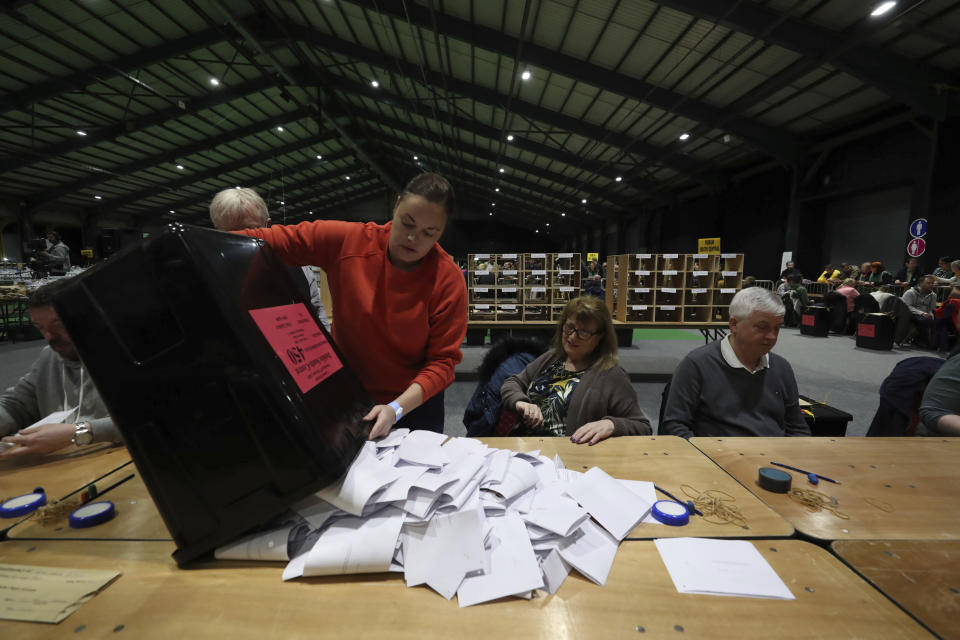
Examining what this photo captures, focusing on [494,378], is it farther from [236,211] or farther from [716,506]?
[236,211]

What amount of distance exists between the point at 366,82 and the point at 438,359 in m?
12.2

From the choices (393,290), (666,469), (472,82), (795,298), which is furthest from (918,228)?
(393,290)

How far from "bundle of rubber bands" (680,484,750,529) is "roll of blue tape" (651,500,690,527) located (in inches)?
2.0

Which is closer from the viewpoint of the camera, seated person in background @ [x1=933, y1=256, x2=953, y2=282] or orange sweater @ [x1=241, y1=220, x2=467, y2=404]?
orange sweater @ [x1=241, y1=220, x2=467, y2=404]

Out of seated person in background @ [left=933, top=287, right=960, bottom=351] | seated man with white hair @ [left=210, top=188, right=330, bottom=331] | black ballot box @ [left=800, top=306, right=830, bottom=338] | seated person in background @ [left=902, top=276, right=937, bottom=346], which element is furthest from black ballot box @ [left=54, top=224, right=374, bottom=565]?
black ballot box @ [left=800, top=306, right=830, bottom=338]

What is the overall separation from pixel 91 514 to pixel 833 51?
840 centimetres

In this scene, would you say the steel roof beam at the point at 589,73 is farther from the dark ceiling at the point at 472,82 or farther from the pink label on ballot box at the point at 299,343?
the pink label on ballot box at the point at 299,343

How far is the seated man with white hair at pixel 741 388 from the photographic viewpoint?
1591 millimetres

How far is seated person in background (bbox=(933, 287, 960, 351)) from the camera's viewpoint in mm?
5535

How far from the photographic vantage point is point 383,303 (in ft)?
3.97

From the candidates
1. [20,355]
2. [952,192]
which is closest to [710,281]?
[952,192]

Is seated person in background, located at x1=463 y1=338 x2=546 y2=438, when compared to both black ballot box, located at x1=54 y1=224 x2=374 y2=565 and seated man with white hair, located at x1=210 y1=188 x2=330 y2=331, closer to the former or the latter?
seated man with white hair, located at x1=210 y1=188 x2=330 y2=331

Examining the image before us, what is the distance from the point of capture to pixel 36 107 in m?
9.87

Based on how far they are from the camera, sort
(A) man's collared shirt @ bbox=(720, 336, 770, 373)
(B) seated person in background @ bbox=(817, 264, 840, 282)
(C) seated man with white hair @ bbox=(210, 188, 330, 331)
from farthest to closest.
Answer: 1. (B) seated person in background @ bbox=(817, 264, 840, 282)
2. (A) man's collared shirt @ bbox=(720, 336, 770, 373)
3. (C) seated man with white hair @ bbox=(210, 188, 330, 331)
